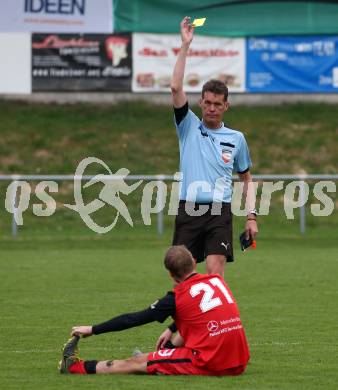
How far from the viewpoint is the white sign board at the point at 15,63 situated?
88.1ft

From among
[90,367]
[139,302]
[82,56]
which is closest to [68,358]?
[90,367]

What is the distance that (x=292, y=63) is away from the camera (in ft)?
88.6

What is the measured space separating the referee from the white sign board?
1806 centimetres

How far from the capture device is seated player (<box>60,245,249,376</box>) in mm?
7984

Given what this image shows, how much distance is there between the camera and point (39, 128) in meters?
26.5

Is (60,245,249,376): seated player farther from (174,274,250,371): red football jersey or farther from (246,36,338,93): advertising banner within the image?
(246,36,338,93): advertising banner

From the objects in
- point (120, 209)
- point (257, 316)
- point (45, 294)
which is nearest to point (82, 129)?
point (120, 209)

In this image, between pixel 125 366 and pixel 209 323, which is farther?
pixel 125 366

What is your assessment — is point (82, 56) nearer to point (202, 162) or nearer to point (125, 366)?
point (202, 162)

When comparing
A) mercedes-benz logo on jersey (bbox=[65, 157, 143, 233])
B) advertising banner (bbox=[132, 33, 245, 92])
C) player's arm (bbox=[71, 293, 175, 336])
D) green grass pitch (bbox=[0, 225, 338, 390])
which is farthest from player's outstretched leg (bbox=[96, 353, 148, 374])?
advertising banner (bbox=[132, 33, 245, 92])

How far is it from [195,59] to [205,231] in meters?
17.8

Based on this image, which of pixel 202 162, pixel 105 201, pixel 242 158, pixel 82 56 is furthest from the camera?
pixel 82 56

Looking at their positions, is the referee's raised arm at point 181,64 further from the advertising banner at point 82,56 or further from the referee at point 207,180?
the advertising banner at point 82,56

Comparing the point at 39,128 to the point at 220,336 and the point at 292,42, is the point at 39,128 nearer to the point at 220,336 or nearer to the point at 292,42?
the point at 292,42
